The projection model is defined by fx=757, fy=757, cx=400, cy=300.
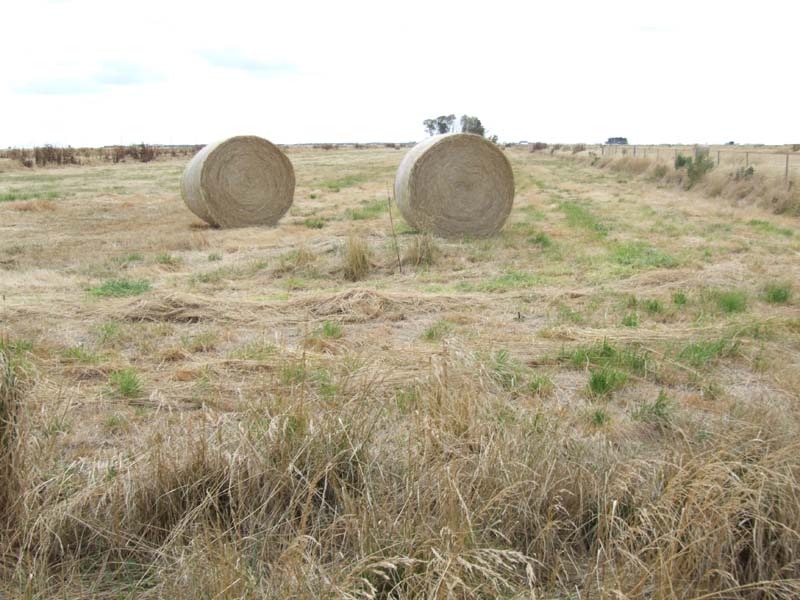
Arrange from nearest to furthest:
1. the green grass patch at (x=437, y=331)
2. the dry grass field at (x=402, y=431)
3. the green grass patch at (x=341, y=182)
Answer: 1. the dry grass field at (x=402, y=431)
2. the green grass patch at (x=437, y=331)
3. the green grass patch at (x=341, y=182)

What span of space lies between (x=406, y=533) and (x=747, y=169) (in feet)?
65.7

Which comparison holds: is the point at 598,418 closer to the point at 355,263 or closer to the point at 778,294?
the point at 778,294

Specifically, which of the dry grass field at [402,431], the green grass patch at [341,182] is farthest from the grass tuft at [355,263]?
the green grass patch at [341,182]

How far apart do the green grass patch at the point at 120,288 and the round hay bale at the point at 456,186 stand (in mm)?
5794

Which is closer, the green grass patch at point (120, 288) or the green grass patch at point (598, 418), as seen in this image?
the green grass patch at point (598, 418)

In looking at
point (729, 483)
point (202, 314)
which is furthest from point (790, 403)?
point (202, 314)

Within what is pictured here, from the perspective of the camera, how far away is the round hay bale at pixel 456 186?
13.7 meters

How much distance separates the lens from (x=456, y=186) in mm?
13930

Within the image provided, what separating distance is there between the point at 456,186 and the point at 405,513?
1115 centimetres

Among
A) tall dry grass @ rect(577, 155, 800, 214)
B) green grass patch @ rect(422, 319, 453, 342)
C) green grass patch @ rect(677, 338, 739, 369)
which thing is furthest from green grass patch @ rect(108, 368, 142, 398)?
tall dry grass @ rect(577, 155, 800, 214)

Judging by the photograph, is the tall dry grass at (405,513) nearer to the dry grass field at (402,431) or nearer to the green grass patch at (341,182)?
the dry grass field at (402,431)

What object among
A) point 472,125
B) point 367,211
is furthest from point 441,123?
point 367,211

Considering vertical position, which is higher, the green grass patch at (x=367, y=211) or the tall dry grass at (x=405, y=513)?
the green grass patch at (x=367, y=211)

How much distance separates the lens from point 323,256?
11.2 m
